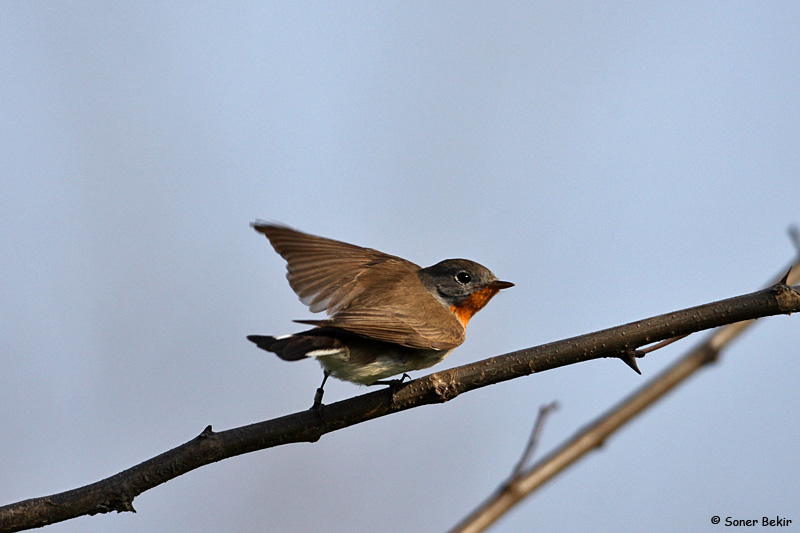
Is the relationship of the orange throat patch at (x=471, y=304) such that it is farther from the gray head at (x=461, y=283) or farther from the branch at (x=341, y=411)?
the branch at (x=341, y=411)

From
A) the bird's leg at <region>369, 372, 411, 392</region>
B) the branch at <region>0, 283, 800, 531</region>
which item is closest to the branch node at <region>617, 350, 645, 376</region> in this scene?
the branch at <region>0, 283, 800, 531</region>

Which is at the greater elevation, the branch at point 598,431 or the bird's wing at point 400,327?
the bird's wing at point 400,327

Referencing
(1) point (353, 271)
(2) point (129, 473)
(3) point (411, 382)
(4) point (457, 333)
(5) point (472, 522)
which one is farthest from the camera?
(1) point (353, 271)

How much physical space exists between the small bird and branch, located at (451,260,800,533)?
1.04m

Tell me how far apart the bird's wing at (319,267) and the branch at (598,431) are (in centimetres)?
201

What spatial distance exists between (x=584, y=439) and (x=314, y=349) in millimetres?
1489

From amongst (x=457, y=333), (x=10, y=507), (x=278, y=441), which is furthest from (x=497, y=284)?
(x=10, y=507)

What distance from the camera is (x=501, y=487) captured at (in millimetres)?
3266

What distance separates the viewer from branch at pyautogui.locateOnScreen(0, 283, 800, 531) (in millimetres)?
3229

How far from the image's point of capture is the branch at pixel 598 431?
3.22 m

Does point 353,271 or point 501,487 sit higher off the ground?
point 353,271

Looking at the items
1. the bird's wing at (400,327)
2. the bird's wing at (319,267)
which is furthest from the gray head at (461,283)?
the bird's wing at (400,327)

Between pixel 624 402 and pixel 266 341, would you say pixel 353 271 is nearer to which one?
pixel 266 341

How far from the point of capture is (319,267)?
517cm
